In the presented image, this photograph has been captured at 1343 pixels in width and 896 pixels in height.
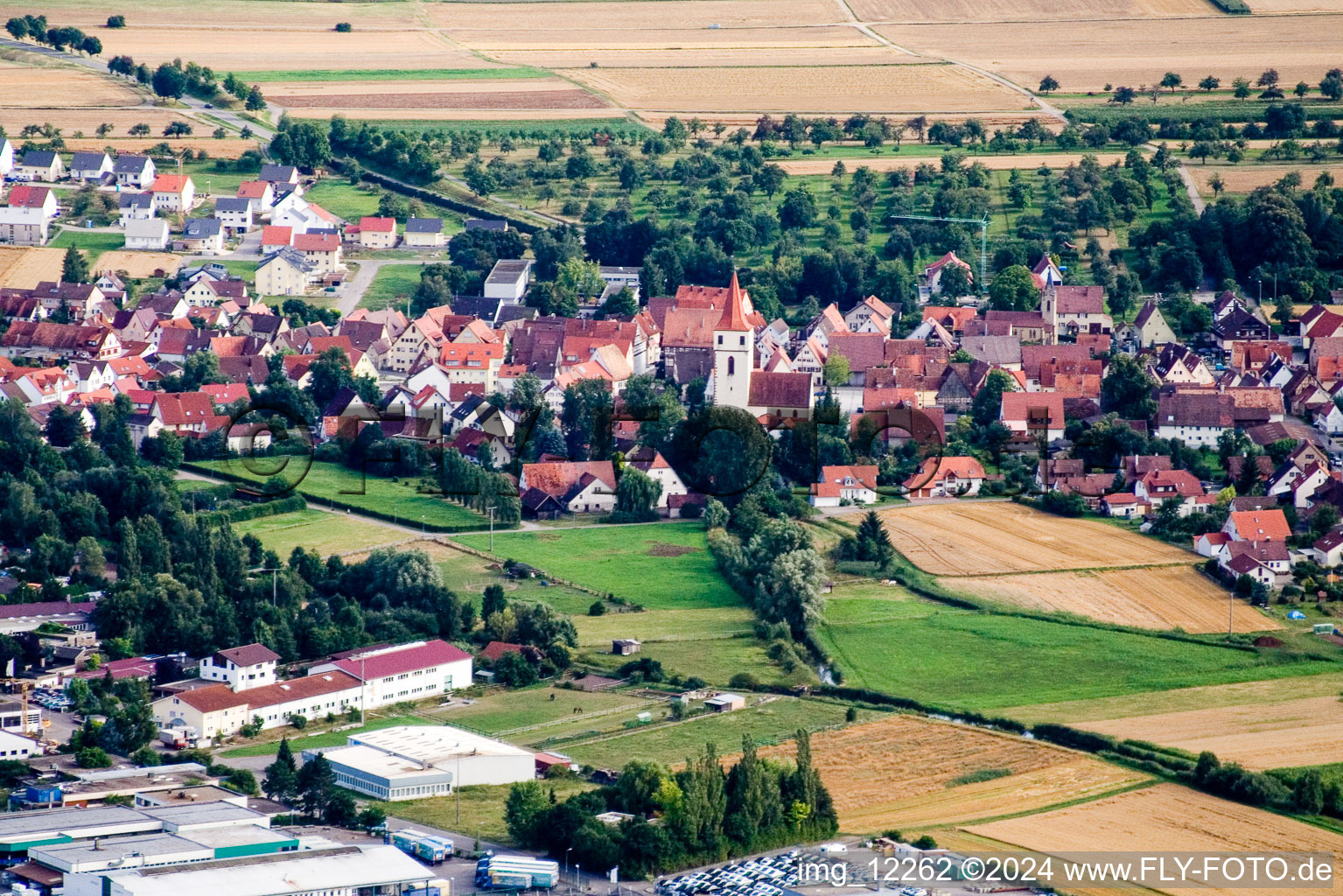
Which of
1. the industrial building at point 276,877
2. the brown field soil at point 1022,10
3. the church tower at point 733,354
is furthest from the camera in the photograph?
the brown field soil at point 1022,10

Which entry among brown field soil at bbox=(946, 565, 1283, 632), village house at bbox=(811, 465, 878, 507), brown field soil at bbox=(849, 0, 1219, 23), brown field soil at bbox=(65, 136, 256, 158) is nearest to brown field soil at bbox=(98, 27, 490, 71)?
brown field soil at bbox=(65, 136, 256, 158)

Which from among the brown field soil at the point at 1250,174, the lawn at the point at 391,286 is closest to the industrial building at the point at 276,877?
the lawn at the point at 391,286

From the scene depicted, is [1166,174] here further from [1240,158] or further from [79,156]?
[79,156]

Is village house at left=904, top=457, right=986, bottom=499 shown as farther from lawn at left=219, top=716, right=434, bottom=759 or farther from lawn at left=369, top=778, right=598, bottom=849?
lawn at left=369, top=778, right=598, bottom=849

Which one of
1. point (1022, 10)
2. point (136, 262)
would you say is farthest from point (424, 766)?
point (1022, 10)

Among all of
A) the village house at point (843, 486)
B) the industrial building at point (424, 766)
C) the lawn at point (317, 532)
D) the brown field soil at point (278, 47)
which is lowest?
the industrial building at point (424, 766)

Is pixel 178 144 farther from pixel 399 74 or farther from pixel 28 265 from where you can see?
pixel 399 74

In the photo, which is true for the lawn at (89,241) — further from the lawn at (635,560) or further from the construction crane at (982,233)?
the lawn at (635,560)
